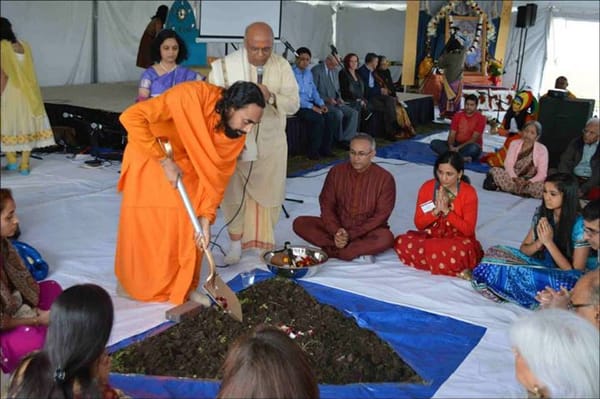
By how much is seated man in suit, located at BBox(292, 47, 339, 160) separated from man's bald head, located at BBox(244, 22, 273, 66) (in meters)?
3.26

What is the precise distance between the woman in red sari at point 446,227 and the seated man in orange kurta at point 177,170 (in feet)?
3.96

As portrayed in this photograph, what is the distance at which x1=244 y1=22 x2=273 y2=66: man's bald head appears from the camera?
3.40 m

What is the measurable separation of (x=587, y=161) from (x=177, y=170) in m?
3.98

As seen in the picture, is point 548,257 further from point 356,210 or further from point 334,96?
point 334,96

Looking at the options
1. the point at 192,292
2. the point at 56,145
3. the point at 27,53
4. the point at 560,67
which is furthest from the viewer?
the point at 560,67

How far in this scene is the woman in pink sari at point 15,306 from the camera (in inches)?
84.4

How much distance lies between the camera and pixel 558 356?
135 cm

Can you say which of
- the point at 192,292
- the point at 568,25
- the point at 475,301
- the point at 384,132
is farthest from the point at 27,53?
the point at 568,25

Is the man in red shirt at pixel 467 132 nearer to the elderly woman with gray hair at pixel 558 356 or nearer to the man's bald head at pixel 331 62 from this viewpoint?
the man's bald head at pixel 331 62

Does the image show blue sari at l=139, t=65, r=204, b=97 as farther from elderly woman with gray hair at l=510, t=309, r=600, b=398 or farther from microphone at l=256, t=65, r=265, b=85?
elderly woman with gray hair at l=510, t=309, r=600, b=398

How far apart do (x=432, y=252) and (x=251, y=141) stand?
1177 mm

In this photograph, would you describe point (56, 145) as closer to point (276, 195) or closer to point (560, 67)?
point (276, 195)

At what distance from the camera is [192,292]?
3070mm

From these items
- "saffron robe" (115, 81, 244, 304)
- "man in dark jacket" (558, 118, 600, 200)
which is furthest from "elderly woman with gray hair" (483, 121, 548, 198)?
"saffron robe" (115, 81, 244, 304)
